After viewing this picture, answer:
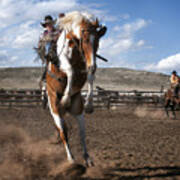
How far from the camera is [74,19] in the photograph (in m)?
4.77

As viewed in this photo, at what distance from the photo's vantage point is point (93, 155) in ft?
18.4

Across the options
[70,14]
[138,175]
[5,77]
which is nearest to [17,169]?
[138,175]

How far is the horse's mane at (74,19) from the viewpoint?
183 inches

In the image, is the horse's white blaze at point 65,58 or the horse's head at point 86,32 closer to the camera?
the horse's head at point 86,32

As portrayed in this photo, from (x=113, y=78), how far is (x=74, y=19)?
78.3 m

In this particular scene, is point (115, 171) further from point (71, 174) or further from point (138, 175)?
point (71, 174)

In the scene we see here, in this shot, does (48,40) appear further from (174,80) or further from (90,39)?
(174,80)

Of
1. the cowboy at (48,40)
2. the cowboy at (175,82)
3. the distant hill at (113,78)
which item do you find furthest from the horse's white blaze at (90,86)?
the distant hill at (113,78)

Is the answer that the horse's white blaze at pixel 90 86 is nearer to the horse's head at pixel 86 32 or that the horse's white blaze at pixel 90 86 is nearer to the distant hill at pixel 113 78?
the horse's head at pixel 86 32

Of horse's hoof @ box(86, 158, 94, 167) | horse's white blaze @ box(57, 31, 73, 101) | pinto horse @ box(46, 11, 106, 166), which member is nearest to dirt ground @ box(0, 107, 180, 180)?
horse's hoof @ box(86, 158, 94, 167)

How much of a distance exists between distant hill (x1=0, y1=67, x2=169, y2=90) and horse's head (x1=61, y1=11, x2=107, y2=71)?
6590cm

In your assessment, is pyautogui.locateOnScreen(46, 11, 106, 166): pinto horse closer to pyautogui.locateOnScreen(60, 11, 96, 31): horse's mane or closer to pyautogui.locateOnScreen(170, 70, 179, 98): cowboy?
pyautogui.locateOnScreen(60, 11, 96, 31): horse's mane

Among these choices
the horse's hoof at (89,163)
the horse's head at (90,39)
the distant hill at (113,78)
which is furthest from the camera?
the distant hill at (113,78)

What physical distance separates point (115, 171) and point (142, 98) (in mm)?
15809
